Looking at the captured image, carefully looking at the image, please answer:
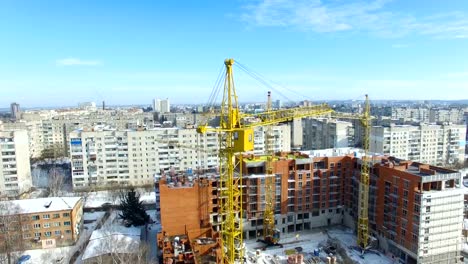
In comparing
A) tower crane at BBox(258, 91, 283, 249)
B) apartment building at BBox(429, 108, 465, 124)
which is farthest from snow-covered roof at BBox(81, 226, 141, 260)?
apartment building at BBox(429, 108, 465, 124)

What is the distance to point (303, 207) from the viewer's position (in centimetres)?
2933

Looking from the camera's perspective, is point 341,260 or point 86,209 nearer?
point 341,260

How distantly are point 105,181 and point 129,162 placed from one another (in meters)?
3.98

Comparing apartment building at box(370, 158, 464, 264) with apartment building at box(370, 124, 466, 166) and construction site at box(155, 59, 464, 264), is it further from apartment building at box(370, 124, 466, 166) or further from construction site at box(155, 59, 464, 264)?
apartment building at box(370, 124, 466, 166)

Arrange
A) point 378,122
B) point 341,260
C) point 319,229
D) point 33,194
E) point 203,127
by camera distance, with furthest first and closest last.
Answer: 1. point 378,122
2. point 33,194
3. point 319,229
4. point 341,260
5. point 203,127

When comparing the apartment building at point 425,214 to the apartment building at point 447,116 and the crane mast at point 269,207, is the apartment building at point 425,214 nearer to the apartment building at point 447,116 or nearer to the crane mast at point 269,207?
the crane mast at point 269,207

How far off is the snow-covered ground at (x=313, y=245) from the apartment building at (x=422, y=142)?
22501 mm

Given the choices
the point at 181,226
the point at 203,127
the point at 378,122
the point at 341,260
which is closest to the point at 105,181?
the point at 181,226

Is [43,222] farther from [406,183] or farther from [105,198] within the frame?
[406,183]

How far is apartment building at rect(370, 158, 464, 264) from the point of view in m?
22.1

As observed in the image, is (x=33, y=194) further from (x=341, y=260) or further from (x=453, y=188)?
(x=453, y=188)

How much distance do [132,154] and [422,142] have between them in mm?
42891

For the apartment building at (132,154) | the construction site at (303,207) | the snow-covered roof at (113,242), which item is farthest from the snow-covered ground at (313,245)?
the apartment building at (132,154)

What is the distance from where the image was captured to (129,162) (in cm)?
4212
